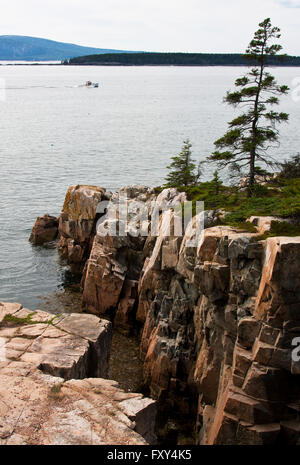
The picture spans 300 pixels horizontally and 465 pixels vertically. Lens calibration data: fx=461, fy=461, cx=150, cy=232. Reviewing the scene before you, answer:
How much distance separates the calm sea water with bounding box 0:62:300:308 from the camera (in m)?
43.9

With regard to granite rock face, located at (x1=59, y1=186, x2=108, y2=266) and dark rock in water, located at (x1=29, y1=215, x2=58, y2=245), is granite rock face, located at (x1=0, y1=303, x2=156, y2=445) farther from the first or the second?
dark rock in water, located at (x1=29, y1=215, x2=58, y2=245)

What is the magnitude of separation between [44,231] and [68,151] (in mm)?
37777

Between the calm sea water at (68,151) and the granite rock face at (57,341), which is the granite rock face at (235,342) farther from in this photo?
the calm sea water at (68,151)

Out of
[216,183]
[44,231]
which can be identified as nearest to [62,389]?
[216,183]

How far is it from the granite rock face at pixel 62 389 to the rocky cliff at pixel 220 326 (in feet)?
13.8

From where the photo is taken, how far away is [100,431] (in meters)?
14.9

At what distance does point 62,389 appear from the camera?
17188 millimetres

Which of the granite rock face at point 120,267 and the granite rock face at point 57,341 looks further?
the granite rock face at point 120,267

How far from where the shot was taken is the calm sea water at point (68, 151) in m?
43.9

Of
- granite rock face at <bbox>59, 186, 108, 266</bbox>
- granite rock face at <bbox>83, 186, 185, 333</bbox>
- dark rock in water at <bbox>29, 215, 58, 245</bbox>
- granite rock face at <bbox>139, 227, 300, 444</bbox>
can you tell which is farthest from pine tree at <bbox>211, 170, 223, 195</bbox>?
dark rock in water at <bbox>29, 215, 58, 245</bbox>

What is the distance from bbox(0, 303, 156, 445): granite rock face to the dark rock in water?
81.5 ft

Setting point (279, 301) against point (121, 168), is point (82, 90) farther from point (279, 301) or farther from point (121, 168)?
point (279, 301)

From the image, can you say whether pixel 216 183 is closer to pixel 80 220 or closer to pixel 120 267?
pixel 120 267

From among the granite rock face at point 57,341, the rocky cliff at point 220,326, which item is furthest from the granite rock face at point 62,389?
the rocky cliff at point 220,326
